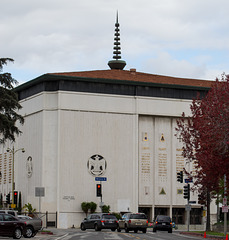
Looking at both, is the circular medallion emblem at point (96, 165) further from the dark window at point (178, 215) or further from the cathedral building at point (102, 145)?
the dark window at point (178, 215)

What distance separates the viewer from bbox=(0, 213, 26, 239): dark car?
112 ft

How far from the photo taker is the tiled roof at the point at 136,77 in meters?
76.1

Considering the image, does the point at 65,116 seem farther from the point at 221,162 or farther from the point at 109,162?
the point at 221,162

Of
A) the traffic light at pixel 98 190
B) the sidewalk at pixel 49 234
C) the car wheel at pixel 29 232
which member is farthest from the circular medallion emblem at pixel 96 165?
the car wheel at pixel 29 232

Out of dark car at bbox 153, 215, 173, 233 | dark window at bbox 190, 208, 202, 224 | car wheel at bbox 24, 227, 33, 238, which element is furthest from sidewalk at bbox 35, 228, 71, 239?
dark window at bbox 190, 208, 202, 224

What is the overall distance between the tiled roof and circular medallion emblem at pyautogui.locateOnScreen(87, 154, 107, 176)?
988 cm

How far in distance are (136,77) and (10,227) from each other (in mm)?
47220

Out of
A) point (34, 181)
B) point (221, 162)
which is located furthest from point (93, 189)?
point (221, 162)

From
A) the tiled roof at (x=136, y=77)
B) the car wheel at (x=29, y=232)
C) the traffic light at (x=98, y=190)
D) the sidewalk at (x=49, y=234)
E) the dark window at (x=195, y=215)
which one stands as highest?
the tiled roof at (x=136, y=77)

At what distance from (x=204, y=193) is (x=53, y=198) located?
2222 cm

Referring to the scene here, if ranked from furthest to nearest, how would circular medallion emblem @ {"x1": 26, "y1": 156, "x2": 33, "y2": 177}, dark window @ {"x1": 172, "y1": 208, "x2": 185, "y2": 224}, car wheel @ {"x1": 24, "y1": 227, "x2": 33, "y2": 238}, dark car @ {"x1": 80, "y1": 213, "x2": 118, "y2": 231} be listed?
dark window @ {"x1": 172, "y1": 208, "x2": 185, "y2": 224} < circular medallion emblem @ {"x1": 26, "y1": 156, "x2": 33, "y2": 177} < dark car @ {"x1": 80, "y1": 213, "x2": 118, "y2": 231} < car wheel @ {"x1": 24, "y1": 227, "x2": 33, "y2": 238}

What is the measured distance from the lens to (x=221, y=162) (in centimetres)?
3384

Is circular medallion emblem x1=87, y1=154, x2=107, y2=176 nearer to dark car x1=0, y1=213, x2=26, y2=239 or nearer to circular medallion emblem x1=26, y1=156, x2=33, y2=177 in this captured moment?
circular medallion emblem x1=26, y1=156, x2=33, y2=177

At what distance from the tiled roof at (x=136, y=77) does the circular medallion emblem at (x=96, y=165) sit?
32.4 ft
